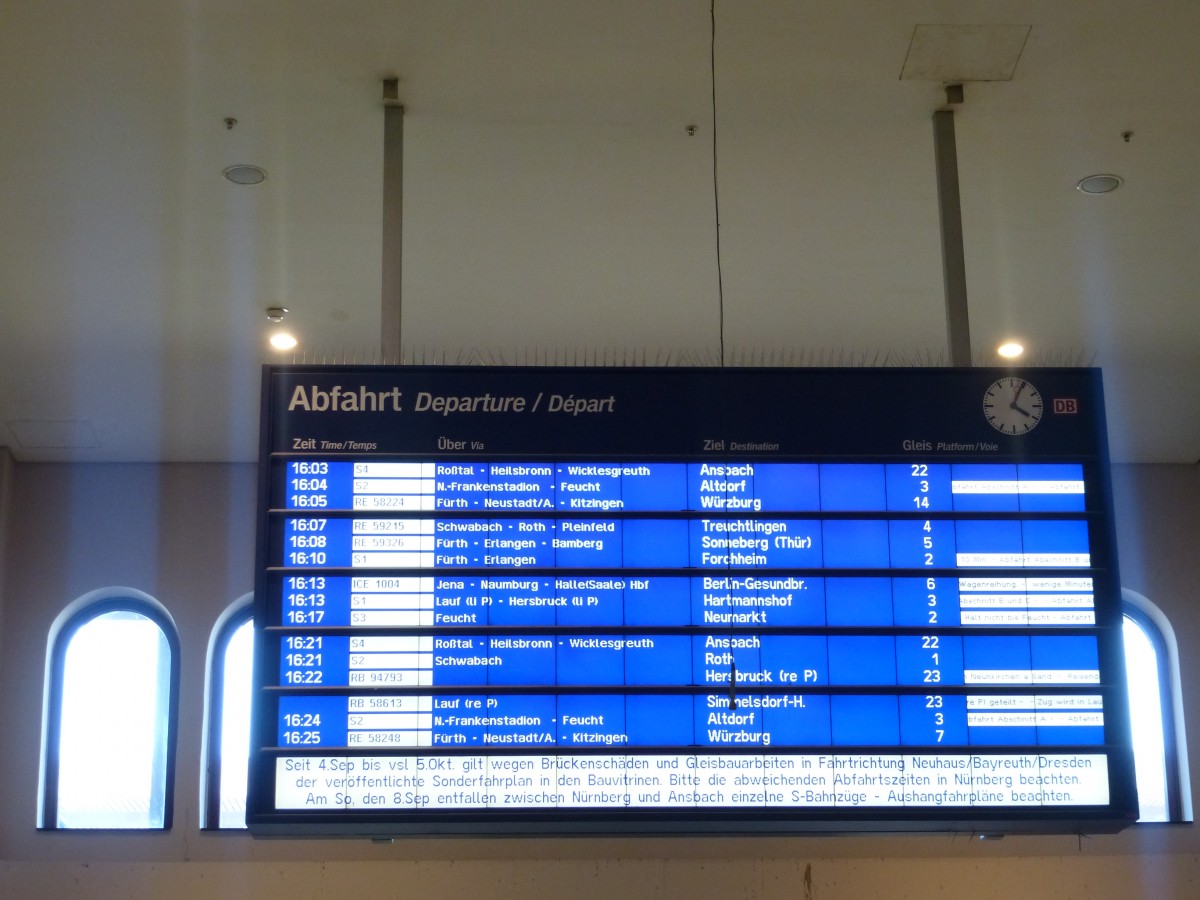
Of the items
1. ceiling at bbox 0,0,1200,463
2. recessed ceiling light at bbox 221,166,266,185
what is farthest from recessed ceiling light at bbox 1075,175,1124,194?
recessed ceiling light at bbox 221,166,266,185

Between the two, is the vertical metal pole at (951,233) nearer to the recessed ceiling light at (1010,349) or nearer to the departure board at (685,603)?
the departure board at (685,603)

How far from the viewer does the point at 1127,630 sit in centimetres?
720

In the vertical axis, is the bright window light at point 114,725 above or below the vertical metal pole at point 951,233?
below

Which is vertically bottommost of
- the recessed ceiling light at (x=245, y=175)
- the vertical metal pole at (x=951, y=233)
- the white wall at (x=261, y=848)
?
the white wall at (x=261, y=848)

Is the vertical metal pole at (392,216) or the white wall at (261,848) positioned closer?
the vertical metal pole at (392,216)

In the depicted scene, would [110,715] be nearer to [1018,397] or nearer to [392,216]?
[392,216]

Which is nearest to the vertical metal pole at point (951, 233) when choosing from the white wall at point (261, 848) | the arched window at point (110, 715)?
the white wall at point (261, 848)

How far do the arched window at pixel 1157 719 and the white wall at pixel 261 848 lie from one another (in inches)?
3.9

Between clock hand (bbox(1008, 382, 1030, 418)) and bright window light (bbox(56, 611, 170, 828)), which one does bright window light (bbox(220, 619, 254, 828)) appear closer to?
bright window light (bbox(56, 611, 170, 828))

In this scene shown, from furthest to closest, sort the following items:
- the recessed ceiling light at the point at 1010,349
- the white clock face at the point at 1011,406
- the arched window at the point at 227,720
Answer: the arched window at the point at 227,720, the recessed ceiling light at the point at 1010,349, the white clock face at the point at 1011,406

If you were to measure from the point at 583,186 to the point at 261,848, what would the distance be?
3.78 meters

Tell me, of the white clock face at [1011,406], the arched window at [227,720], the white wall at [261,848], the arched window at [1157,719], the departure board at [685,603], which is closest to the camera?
the departure board at [685,603]

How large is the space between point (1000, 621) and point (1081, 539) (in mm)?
291

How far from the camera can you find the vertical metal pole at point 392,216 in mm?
3631
